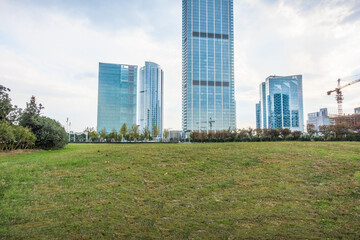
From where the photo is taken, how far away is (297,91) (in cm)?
14562

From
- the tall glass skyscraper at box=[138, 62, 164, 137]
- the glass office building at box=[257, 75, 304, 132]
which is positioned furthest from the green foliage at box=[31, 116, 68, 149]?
the tall glass skyscraper at box=[138, 62, 164, 137]

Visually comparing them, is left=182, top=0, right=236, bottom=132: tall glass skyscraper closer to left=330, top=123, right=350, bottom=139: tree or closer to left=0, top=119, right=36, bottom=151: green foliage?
left=330, top=123, right=350, bottom=139: tree

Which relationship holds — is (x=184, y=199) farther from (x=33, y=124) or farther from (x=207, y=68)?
(x=207, y=68)

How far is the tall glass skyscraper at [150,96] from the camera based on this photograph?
167 meters

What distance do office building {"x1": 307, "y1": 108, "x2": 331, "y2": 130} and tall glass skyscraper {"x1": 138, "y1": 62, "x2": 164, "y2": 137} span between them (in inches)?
4164

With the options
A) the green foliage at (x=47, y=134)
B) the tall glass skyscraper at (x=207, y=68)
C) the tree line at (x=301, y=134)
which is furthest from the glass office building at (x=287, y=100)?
the green foliage at (x=47, y=134)

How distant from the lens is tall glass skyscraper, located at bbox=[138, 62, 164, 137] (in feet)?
547

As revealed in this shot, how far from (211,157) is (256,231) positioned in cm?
592

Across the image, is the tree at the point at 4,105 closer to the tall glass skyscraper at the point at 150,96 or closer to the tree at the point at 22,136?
the tree at the point at 22,136

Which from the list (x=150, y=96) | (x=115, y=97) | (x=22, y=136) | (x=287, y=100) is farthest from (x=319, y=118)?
(x=22, y=136)

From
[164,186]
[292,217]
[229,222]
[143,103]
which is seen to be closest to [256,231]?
[229,222]

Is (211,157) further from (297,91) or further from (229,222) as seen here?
(297,91)

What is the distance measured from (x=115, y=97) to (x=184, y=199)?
4447 inches

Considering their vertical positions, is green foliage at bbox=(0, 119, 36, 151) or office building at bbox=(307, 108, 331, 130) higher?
office building at bbox=(307, 108, 331, 130)
